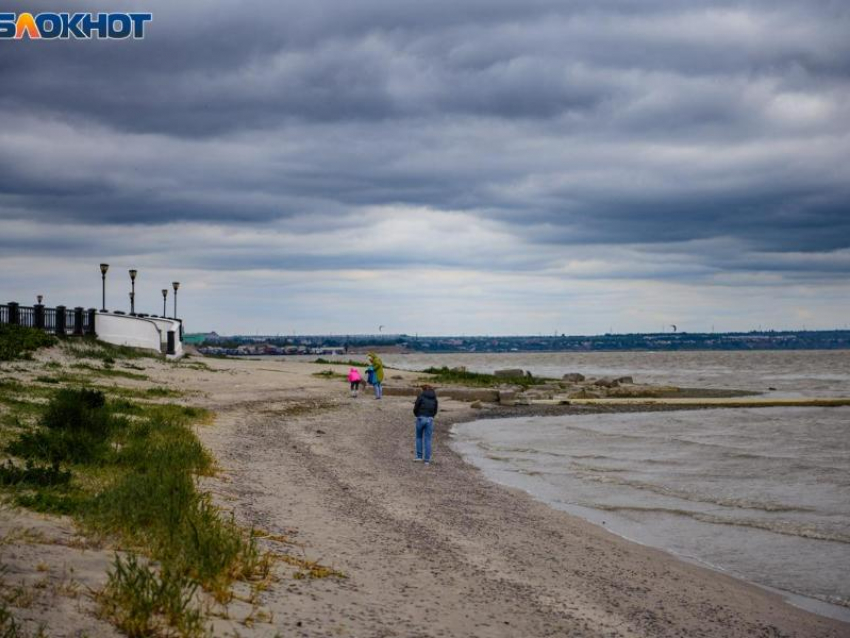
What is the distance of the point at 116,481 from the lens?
10.8m

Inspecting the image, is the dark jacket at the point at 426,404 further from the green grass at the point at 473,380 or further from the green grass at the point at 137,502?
the green grass at the point at 473,380

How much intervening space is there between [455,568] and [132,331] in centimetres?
4193

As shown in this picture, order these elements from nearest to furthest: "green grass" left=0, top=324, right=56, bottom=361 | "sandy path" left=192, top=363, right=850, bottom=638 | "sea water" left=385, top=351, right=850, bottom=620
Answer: "sandy path" left=192, top=363, right=850, bottom=638
"sea water" left=385, top=351, right=850, bottom=620
"green grass" left=0, top=324, right=56, bottom=361

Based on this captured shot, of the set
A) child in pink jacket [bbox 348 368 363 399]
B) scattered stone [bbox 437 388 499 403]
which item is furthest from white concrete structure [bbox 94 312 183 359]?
scattered stone [bbox 437 388 499 403]

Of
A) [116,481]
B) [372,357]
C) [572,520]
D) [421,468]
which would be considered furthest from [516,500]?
[372,357]

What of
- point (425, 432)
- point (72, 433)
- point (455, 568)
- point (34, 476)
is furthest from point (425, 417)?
point (34, 476)

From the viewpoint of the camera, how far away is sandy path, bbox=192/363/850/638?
7.83m

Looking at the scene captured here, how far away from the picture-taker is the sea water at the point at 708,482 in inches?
488

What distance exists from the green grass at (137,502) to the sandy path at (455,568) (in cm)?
49

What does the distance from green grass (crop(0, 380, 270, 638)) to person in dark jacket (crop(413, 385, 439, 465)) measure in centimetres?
535

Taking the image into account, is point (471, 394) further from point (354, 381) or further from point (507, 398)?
point (354, 381)

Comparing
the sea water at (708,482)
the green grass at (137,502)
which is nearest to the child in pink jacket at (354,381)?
the sea water at (708,482)

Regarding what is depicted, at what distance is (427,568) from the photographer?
9.68 metres

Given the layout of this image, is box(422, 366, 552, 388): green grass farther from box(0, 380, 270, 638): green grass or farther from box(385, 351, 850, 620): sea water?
box(0, 380, 270, 638): green grass
